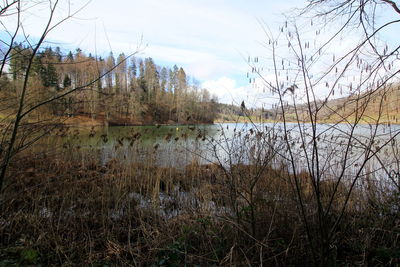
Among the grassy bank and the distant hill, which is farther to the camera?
the grassy bank

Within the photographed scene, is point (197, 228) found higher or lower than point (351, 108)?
lower

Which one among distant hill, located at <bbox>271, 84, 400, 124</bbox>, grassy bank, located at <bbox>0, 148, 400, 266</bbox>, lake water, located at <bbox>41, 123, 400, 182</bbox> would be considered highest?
distant hill, located at <bbox>271, 84, 400, 124</bbox>

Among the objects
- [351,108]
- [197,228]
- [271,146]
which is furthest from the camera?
[197,228]

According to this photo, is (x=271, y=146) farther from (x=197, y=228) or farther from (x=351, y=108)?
(x=197, y=228)

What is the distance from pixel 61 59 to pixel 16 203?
2.86 metres

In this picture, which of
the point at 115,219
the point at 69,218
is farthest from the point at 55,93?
the point at 115,219

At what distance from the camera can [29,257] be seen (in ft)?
7.57

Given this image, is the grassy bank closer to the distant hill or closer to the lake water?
the lake water

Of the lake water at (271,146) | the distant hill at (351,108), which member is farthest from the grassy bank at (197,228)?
the distant hill at (351,108)

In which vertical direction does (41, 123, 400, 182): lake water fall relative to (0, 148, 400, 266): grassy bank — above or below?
above

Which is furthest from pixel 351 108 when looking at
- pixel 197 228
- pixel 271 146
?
pixel 197 228

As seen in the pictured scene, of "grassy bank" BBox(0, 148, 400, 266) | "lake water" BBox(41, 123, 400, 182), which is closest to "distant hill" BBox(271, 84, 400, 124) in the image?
"lake water" BBox(41, 123, 400, 182)

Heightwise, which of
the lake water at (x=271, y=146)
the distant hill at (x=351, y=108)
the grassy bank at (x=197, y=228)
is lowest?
the grassy bank at (x=197, y=228)

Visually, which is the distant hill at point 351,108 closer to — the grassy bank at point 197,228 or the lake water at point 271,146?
the lake water at point 271,146
